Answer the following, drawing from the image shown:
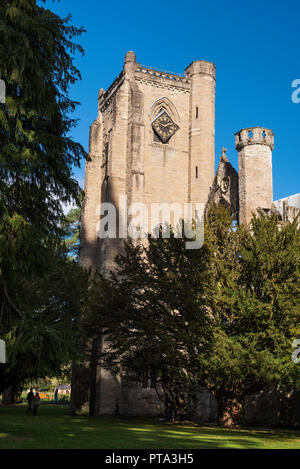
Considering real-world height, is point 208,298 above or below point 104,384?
above

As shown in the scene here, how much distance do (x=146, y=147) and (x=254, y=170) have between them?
50.3 feet

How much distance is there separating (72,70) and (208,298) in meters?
10.5

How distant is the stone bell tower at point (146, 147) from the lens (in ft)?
127

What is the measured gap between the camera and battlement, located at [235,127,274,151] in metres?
28.2

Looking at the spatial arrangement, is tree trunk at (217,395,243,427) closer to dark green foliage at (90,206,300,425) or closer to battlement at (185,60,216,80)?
dark green foliage at (90,206,300,425)

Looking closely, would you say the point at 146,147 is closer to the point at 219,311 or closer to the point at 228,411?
the point at 219,311

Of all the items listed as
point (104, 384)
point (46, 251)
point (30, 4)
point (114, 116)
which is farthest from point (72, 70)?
point (114, 116)

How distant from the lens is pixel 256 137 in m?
28.2

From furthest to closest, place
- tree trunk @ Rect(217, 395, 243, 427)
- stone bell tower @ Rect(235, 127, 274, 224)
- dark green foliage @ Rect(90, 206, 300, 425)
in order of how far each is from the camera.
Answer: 1. stone bell tower @ Rect(235, 127, 274, 224)
2. tree trunk @ Rect(217, 395, 243, 427)
3. dark green foliage @ Rect(90, 206, 300, 425)

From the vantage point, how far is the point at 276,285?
62.9 feet

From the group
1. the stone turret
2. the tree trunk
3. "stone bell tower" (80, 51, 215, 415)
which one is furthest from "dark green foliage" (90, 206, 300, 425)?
the stone turret

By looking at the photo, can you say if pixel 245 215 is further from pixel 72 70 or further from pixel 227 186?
pixel 72 70

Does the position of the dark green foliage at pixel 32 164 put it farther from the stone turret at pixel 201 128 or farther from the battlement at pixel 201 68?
the battlement at pixel 201 68

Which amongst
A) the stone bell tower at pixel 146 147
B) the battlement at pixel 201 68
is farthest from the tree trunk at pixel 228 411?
the battlement at pixel 201 68
